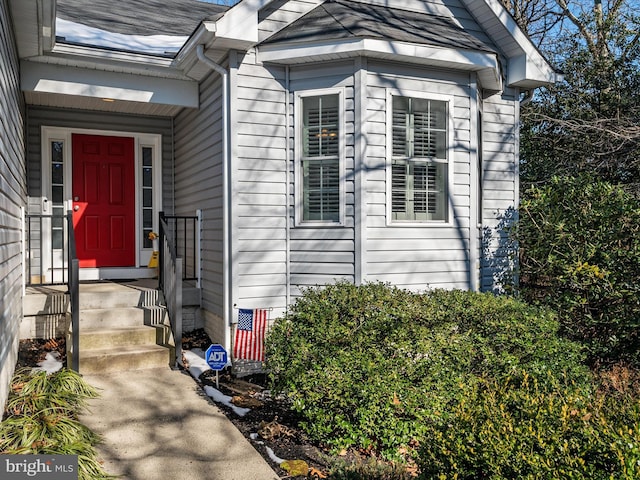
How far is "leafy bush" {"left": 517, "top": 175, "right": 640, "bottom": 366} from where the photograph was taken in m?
6.12

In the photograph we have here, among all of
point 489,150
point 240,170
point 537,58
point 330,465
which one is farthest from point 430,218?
point 330,465

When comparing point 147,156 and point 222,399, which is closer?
point 222,399

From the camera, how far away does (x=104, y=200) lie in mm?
8359

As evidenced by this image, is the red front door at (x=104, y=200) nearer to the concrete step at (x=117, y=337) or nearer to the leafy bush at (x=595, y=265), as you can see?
the concrete step at (x=117, y=337)

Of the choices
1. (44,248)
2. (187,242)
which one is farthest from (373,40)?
(44,248)

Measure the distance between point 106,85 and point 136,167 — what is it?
69.4 inches

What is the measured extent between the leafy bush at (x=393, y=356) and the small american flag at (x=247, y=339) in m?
0.88

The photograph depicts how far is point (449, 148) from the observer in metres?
6.84

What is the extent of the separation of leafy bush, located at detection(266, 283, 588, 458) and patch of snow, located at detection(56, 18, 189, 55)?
407cm

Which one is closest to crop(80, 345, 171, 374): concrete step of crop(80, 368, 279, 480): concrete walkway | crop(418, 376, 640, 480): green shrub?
crop(80, 368, 279, 480): concrete walkway

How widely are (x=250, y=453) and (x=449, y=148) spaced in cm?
449

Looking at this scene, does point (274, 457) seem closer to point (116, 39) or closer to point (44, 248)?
point (44, 248)

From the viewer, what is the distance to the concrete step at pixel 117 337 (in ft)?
19.1

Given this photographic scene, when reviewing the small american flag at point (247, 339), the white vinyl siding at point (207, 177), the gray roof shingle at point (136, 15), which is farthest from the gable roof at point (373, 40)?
the small american flag at point (247, 339)
